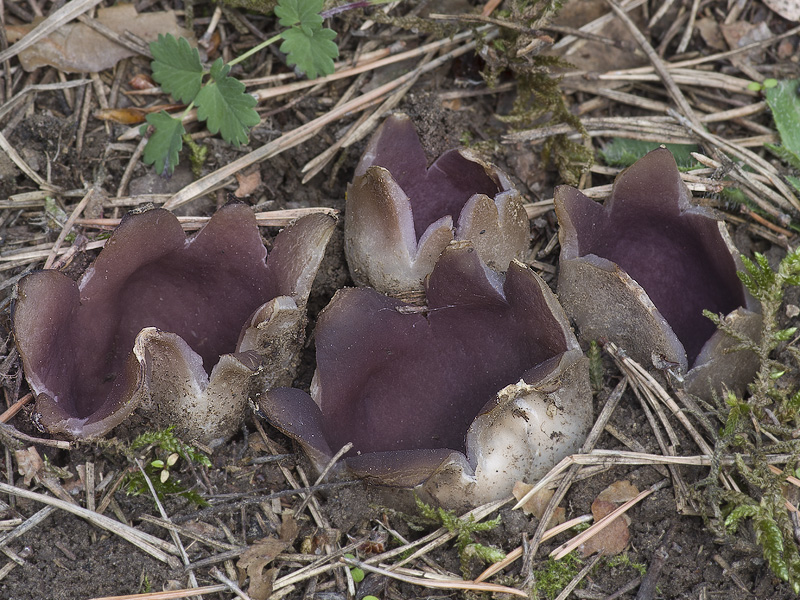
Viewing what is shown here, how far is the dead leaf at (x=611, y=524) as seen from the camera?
2.43 meters

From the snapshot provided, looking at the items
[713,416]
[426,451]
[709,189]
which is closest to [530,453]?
[426,451]

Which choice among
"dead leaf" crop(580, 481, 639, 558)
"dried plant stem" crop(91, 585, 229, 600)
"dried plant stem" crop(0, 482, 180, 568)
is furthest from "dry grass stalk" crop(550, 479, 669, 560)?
"dried plant stem" crop(0, 482, 180, 568)

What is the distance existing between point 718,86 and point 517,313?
5.76 ft

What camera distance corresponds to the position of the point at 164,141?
3018mm

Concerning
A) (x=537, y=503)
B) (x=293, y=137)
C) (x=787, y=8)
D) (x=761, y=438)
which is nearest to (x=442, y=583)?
(x=537, y=503)

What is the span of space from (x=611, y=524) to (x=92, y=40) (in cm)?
282

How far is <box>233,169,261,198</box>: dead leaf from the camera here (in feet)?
10.2

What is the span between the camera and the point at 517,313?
253cm

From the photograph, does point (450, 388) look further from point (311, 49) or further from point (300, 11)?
point (300, 11)

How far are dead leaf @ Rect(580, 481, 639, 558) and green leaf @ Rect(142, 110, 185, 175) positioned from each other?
206 centimetres

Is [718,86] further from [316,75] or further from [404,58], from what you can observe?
[316,75]

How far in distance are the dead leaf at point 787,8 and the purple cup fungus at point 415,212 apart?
1.88 metres

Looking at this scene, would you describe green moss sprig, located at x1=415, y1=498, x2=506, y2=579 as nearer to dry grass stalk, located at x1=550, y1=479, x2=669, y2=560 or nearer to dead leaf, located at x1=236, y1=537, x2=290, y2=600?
dry grass stalk, located at x1=550, y1=479, x2=669, y2=560

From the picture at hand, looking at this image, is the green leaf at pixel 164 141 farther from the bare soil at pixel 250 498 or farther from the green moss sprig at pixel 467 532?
the green moss sprig at pixel 467 532
